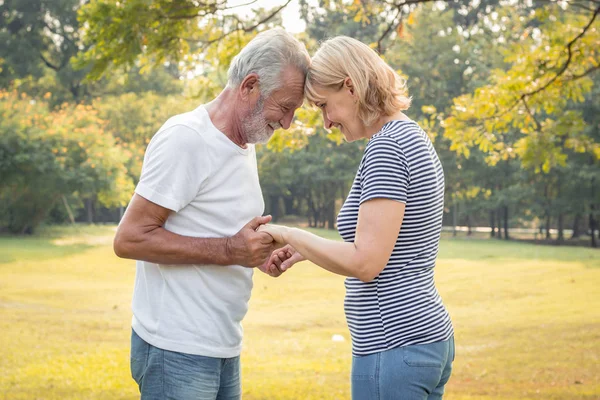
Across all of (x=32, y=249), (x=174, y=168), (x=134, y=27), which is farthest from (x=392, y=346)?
(x=32, y=249)

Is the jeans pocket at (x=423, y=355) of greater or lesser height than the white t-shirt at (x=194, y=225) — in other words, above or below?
below

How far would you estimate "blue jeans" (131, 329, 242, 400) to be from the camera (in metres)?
2.42

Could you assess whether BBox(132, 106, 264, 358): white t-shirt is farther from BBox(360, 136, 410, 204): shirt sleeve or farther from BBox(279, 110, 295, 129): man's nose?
BBox(360, 136, 410, 204): shirt sleeve

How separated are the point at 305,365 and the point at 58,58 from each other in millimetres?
28998

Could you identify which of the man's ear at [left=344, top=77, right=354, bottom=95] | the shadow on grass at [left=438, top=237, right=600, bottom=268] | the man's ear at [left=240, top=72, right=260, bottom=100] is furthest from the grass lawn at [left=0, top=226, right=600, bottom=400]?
the man's ear at [left=344, top=77, right=354, bottom=95]

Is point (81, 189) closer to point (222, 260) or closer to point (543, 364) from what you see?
point (543, 364)

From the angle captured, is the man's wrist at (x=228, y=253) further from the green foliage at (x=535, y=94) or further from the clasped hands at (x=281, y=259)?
the green foliage at (x=535, y=94)

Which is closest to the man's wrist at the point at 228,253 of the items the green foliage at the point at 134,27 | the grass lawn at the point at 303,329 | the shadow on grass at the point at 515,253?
the green foliage at the point at 134,27

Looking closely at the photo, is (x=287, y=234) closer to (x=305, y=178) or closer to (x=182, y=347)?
(x=182, y=347)

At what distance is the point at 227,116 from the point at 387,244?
855 millimetres

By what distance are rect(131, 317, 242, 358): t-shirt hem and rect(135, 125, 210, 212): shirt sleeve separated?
17.8 inches

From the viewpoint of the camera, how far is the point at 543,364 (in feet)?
27.8

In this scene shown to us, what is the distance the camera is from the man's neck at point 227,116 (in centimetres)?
259

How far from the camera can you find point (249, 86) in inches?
103
